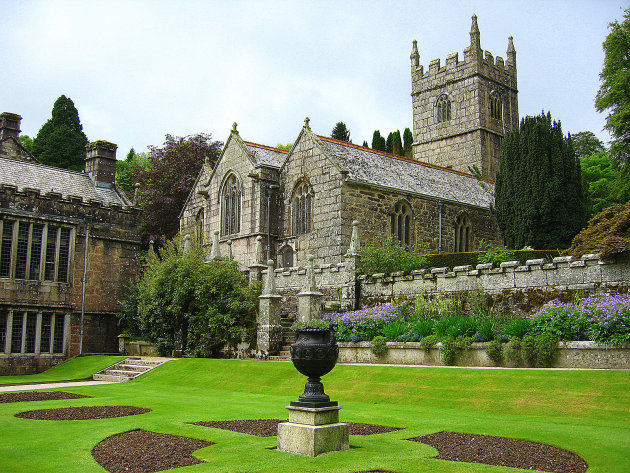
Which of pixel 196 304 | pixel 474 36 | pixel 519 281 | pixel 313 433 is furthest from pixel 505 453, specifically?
pixel 474 36

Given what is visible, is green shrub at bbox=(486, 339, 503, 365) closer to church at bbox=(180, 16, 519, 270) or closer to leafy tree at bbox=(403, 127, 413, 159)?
church at bbox=(180, 16, 519, 270)

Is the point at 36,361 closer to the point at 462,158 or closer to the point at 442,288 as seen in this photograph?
the point at 442,288

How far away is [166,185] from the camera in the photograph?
44.9 m

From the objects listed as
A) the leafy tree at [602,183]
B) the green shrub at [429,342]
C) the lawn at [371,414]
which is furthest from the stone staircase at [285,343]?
the leafy tree at [602,183]

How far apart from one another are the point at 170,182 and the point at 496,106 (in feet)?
85.1

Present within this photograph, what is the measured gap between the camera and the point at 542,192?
32.7 metres

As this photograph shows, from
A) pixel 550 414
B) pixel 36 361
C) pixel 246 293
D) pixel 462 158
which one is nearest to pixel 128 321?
pixel 36 361

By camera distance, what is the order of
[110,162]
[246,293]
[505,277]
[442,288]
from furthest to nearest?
1. [110,162]
2. [246,293]
3. [442,288]
4. [505,277]

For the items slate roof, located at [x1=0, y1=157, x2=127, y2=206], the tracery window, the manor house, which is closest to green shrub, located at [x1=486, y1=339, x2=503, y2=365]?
the manor house

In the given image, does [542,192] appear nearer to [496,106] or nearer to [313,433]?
[496,106]

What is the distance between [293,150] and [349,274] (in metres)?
10.0

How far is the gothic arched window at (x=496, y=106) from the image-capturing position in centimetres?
5028

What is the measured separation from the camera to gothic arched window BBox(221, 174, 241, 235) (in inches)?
1372

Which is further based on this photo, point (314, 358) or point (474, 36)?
point (474, 36)
